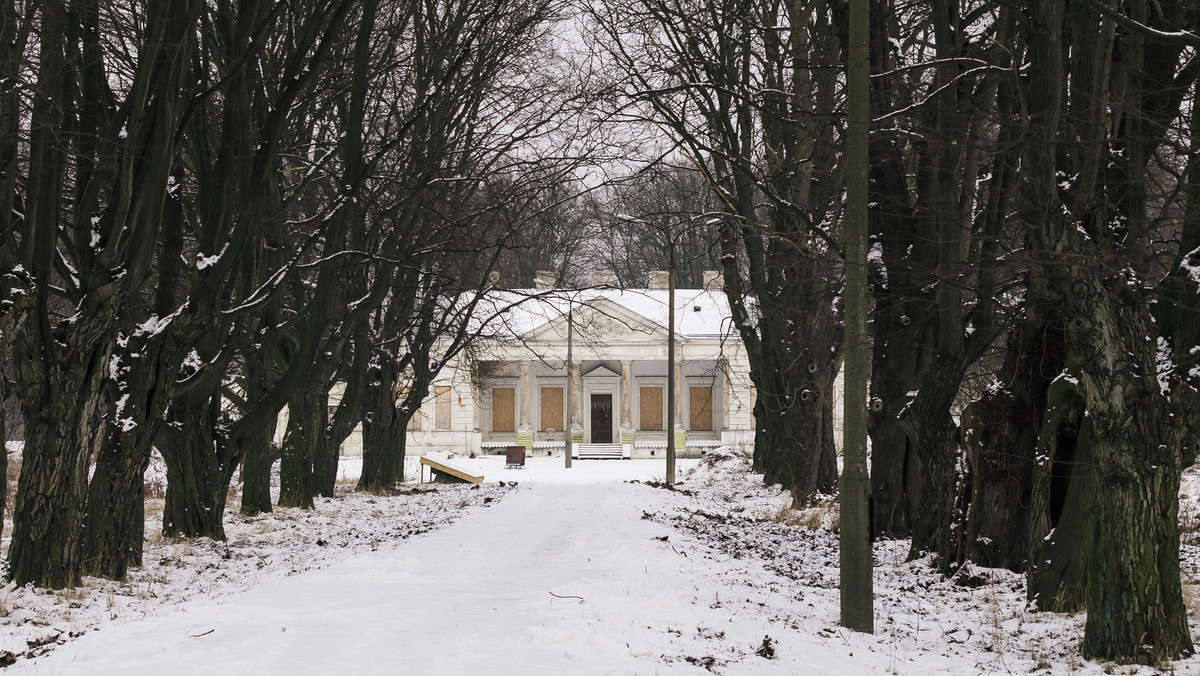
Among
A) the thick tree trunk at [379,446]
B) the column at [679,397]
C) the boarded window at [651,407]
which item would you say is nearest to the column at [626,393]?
the boarded window at [651,407]

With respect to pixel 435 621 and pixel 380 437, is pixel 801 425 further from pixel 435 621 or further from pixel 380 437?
pixel 435 621

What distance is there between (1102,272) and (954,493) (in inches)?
188

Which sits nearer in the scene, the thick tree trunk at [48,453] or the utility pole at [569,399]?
the thick tree trunk at [48,453]

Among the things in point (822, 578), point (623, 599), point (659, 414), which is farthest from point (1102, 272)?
point (659, 414)

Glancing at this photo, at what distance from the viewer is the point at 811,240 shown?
692 inches

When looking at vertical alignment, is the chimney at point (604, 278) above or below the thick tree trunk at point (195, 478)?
above

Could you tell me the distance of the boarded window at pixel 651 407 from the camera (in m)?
62.3

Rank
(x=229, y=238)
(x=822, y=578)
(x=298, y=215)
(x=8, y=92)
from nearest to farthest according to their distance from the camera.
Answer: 1. (x=8, y=92)
2. (x=822, y=578)
3. (x=229, y=238)
4. (x=298, y=215)

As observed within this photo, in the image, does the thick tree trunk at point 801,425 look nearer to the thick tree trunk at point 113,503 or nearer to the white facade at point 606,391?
the thick tree trunk at point 113,503

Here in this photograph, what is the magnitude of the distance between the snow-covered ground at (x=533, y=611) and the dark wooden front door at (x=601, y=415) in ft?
156

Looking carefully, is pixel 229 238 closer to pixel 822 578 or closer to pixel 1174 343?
pixel 822 578

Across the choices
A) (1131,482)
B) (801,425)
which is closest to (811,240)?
(801,425)

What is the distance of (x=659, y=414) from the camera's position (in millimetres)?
62531

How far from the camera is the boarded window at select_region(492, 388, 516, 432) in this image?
6278 centimetres
